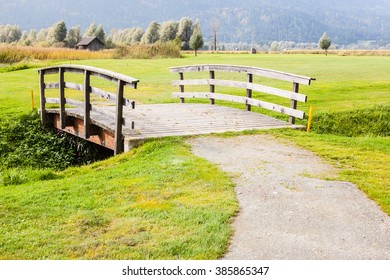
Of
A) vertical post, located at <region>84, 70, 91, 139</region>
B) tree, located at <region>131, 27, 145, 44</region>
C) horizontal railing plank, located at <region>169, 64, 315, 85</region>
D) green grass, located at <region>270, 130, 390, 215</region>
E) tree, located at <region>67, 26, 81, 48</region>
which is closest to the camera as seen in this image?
green grass, located at <region>270, 130, 390, 215</region>

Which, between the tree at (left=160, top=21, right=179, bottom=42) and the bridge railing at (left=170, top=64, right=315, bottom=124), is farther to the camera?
the tree at (left=160, top=21, right=179, bottom=42)

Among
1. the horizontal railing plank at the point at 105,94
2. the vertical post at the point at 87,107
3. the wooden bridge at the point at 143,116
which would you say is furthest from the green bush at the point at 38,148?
the horizontal railing plank at the point at 105,94

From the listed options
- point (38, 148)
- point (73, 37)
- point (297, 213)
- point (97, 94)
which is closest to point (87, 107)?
point (97, 94)

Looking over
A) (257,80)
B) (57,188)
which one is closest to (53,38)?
(257,80)

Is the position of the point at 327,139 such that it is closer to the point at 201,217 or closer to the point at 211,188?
the point at 211,188

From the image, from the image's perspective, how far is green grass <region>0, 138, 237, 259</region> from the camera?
6.14 m

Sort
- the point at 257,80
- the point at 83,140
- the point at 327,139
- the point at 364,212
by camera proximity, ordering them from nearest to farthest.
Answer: the point at 364,212
the point at 327,139
the point at 83,140
the point at 257,80

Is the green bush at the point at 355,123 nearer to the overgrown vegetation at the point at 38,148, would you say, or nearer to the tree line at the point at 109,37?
the overgrown vegetation at the point at 38,148

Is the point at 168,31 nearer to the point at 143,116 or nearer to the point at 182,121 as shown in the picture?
the point at 143,116

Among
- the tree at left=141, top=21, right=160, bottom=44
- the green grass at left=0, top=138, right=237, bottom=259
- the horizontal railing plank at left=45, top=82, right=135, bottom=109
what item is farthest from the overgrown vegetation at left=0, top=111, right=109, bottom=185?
the tree at left=141, top=21, right=160, bottom=44

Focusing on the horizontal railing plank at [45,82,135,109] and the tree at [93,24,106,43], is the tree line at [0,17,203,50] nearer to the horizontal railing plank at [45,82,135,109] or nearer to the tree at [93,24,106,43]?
the tree at [93,24,106,43]

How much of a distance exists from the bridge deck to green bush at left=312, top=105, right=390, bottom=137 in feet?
7.37
